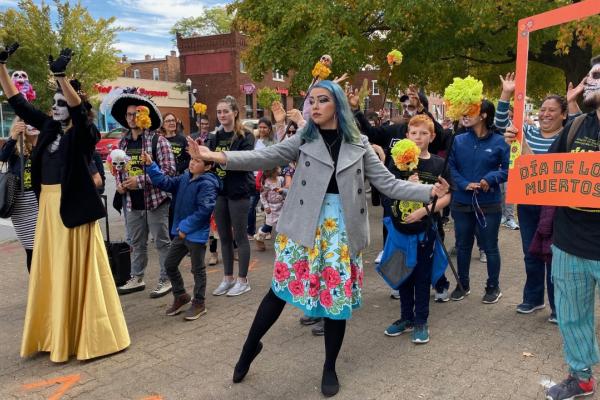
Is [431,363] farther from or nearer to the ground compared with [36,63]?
nearer to the ground

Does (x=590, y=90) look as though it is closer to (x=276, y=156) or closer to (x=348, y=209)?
(x=348, y=209)

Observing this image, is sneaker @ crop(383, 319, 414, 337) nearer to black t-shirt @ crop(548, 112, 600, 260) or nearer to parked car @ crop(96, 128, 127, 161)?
black t-shirt @ crop(548, 112, 600, 260)

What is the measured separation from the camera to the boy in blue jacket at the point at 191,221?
4.59m

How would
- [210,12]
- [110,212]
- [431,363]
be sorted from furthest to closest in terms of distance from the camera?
[210,12]
[110,212]
[431,363]

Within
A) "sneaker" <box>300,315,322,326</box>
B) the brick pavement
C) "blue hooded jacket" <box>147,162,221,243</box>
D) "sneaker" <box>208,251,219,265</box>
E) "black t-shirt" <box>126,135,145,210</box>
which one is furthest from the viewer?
"sneaker" <box>208,251,219,265</box>

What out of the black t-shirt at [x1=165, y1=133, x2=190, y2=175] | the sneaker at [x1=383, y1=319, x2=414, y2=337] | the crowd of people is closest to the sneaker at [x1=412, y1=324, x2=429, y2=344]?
the crowd of people

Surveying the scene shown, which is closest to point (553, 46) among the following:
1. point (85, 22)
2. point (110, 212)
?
point (110, 212)

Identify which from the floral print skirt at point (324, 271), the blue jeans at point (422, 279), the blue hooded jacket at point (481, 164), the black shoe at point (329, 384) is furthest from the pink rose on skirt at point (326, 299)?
the blue hooded jacket at point (481, 164)

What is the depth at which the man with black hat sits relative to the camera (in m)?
5.19

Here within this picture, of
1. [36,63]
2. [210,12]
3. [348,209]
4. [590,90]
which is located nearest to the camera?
[590,90]

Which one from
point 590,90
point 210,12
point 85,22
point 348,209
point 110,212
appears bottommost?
point 110,212

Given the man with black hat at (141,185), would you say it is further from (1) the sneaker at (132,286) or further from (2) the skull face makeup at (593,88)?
(2) the skull face makeup at (593,88)

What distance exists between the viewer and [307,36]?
9.88 m

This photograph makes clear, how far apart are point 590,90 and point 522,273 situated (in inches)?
144
